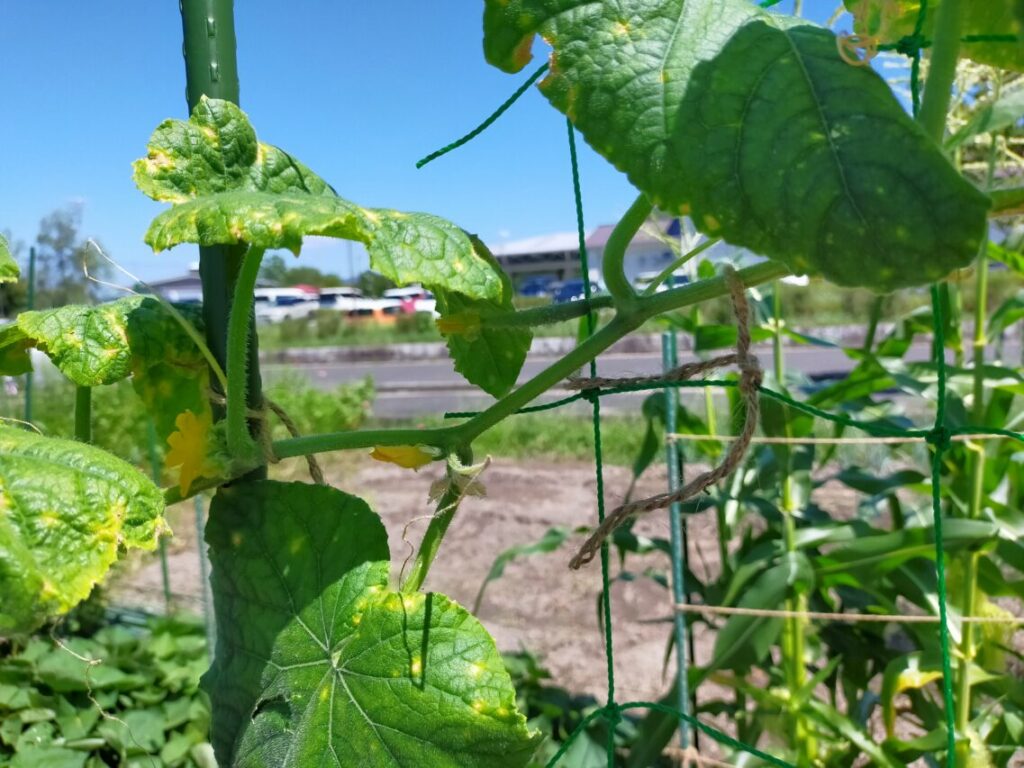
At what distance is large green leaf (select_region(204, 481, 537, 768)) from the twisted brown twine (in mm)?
135

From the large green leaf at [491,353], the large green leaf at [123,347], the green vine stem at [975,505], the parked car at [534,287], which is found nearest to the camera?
the large green leaf at [123,347]

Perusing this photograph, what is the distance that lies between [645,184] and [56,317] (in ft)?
1.80

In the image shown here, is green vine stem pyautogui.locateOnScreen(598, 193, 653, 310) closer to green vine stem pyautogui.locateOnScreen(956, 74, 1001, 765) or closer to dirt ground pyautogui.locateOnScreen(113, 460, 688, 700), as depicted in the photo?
green vine stem pyautogui.locateOnScreen(956, 74, 1001, 765)

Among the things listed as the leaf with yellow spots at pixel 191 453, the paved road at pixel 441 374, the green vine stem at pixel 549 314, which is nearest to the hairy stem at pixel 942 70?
the green vine stem at pixel 549 314

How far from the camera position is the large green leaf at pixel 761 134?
494 millimetres

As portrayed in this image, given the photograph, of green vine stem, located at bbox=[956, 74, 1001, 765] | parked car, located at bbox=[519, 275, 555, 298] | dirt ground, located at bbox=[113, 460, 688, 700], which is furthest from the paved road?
parked car, located at bbox=[519, 275, 555, 298]

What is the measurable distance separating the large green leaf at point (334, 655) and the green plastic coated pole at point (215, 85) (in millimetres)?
122

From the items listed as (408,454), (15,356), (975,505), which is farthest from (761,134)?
(975,505)

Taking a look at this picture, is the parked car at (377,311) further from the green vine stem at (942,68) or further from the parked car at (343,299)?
the green vine stem at (942,68)

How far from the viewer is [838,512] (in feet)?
13.4

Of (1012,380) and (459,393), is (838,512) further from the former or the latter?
(459,393)

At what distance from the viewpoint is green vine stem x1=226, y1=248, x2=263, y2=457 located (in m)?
0.69

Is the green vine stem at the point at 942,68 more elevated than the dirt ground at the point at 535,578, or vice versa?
the green vine stem at the point at 942,68

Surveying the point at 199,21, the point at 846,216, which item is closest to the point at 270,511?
the point at 199,21
